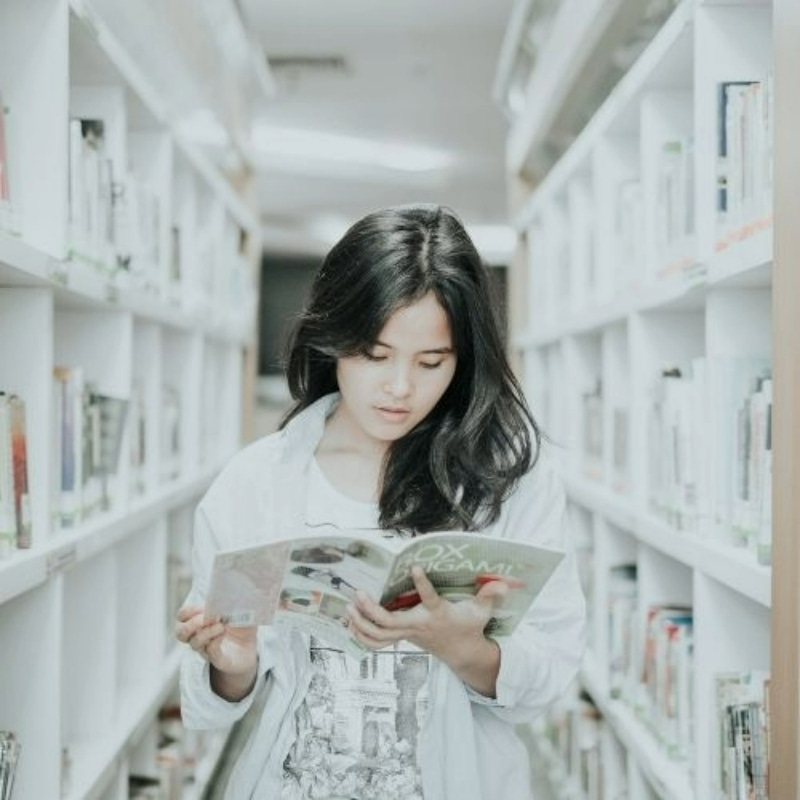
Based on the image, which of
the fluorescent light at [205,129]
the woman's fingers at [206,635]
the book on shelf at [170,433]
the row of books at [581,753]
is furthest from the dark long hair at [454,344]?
the fluorescent light at [205,129]

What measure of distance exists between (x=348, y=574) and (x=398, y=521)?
0.82 feet

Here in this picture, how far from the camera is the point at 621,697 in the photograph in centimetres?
289

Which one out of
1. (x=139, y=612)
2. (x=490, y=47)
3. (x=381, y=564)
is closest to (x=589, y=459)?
(x=139, y=612)

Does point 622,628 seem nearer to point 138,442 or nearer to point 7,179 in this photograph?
point 138,442

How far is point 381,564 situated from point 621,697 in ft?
5.88

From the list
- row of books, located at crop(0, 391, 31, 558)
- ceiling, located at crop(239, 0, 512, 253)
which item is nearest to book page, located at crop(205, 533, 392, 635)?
row of books, located at crop(0, 391, 31, 558)

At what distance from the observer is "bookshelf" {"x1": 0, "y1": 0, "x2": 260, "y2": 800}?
6.52ft

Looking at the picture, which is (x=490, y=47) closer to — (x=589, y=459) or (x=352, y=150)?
(x=352, y=150)

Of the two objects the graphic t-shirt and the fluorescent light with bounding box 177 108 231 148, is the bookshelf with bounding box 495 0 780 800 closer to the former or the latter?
the graphic t-shirt

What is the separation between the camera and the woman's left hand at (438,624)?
1386 millimetres


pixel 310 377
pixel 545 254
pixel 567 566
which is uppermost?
pixel 545 254

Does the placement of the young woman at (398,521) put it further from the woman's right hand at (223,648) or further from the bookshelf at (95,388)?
the bookshelf at (95,388)

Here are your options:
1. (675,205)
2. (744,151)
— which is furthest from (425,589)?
(675,205)

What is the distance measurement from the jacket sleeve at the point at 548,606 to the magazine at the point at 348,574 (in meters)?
0.14
